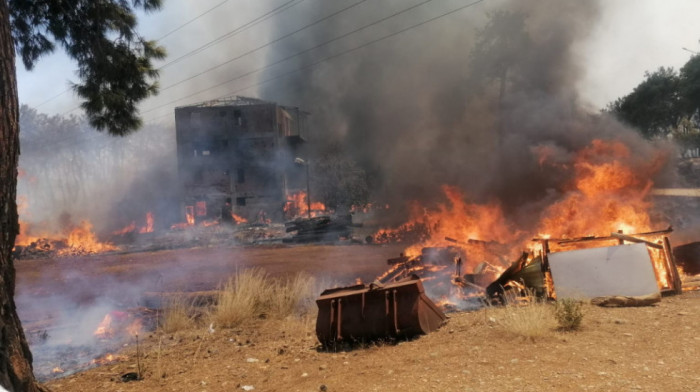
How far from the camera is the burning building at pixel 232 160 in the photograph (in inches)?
1622

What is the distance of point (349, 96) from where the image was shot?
133 ft

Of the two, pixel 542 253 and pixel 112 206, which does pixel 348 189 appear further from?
pixel 542 253

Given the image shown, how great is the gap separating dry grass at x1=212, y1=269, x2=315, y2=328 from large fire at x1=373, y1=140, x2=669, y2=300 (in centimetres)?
325

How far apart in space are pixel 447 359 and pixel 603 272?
4153 mm

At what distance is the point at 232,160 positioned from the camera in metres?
41.6

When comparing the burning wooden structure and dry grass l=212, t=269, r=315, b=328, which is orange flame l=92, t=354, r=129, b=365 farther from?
the burning wooden structure

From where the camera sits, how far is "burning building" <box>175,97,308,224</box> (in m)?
41.2

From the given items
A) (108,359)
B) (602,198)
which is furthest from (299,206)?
(108,359)

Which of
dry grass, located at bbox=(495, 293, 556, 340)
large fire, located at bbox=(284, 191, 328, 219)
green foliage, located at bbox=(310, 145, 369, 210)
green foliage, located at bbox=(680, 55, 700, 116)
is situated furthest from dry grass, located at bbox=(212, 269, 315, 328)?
green foliage, located at bbox=(680, 55, 700, 116)

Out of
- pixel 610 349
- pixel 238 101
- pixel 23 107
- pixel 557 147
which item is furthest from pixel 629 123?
pixel 23 107

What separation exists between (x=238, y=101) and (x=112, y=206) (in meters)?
17.4

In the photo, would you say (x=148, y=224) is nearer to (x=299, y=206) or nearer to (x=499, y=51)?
(x=299, y=206)

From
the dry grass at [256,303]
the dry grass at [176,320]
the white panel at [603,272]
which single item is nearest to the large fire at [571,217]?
the white panel at [603,272]

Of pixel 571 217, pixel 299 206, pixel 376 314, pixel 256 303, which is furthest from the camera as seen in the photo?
pixel 299 206
